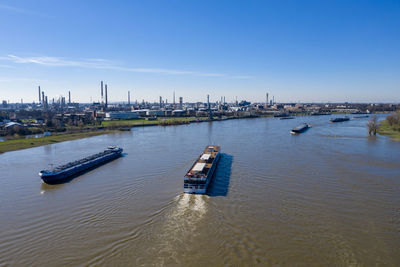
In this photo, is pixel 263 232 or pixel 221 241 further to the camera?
pixel 263 232

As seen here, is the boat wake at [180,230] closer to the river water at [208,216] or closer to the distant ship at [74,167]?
the river water at [208,216]

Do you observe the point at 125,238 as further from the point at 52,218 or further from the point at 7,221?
the point at 7,221

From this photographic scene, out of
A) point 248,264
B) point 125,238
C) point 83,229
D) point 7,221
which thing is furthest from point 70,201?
point 248,264

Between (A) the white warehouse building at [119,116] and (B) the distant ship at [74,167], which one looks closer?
(B) the distant ship at [74,167]

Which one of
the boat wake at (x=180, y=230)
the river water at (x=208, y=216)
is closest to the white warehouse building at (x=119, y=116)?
the river water at (x=208, y=216)

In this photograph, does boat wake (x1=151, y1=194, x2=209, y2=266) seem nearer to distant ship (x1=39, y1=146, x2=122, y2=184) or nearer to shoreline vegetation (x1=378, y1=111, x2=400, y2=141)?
distant ship (x1=39, y1=146, x2=122, y2=184)
